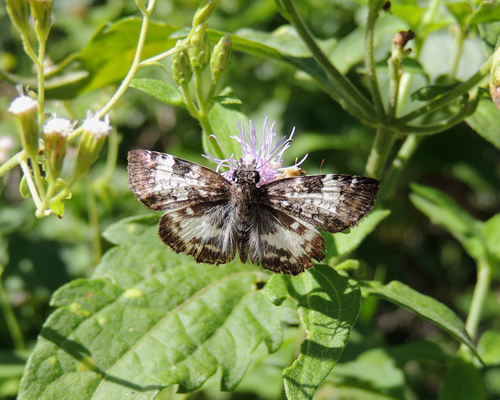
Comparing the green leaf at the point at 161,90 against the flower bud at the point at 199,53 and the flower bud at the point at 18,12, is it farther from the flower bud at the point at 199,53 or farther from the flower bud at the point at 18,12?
the flower bud at the point at 18,12

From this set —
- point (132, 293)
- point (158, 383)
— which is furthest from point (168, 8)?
point (158, 383)

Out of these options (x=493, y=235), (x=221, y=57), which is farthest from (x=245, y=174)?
(x=493, y=235)

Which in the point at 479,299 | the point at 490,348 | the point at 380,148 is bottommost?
the point at 490,348

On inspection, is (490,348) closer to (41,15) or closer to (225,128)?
(225,128)

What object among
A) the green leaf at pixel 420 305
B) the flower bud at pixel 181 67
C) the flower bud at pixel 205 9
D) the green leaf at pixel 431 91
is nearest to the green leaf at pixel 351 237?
the green leaf at pixel 420 305

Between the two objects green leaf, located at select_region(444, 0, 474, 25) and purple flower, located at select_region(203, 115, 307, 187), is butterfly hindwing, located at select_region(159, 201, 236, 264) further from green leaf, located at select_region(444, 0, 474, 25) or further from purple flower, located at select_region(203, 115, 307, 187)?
green leaf, located at select_region(444, 0, 474, 25)

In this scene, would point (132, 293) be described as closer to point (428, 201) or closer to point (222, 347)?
point (222, 347)
